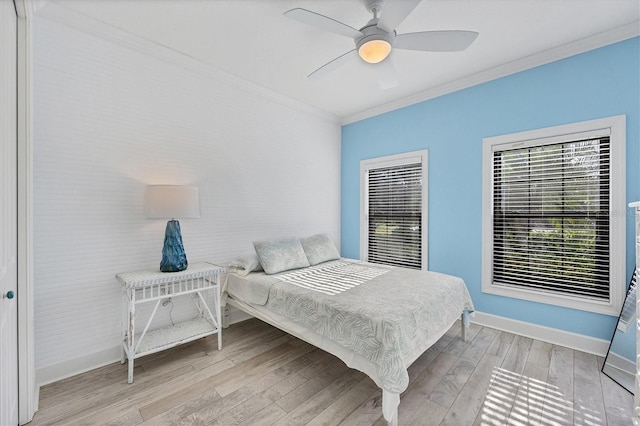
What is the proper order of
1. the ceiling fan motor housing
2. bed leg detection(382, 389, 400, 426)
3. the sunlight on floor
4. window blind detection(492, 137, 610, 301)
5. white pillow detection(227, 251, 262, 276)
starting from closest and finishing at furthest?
bed leg detection(382, 389, 400, 426) → the sunlight on floor → the ceiling fan motor housing → window blind detection(492, 137, 610, 301) → white pillow detection(227, 251, 262, 276)

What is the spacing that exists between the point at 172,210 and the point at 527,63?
365 cm

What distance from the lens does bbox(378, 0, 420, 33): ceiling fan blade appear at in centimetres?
165

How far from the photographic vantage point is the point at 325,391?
6.38 feet

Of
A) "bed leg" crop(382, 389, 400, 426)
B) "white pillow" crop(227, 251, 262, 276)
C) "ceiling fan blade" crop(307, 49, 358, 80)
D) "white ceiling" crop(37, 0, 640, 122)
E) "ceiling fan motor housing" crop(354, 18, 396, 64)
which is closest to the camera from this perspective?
"bed leg" crop(382, 389, 400, 426)

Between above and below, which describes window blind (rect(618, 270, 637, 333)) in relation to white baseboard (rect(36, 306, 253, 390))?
above

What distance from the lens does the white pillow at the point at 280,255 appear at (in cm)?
289

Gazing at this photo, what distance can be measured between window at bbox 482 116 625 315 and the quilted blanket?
2.80 ft

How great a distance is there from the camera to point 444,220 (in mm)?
3398

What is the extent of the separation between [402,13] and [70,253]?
2952 millimetres

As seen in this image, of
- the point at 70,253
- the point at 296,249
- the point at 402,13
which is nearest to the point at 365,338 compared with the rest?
the point at 296,249

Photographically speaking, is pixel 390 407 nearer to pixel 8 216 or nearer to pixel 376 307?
pixel 376 307

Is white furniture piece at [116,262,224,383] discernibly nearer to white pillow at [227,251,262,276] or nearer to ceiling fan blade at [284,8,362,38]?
white pillow at [227,251,262,276]

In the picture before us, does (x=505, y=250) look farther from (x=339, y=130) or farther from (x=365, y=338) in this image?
(x=339, y=130)

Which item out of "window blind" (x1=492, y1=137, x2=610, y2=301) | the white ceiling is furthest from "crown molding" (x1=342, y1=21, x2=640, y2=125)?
"window blind" (x1=492, y1=137, x2=610, y2=301)
